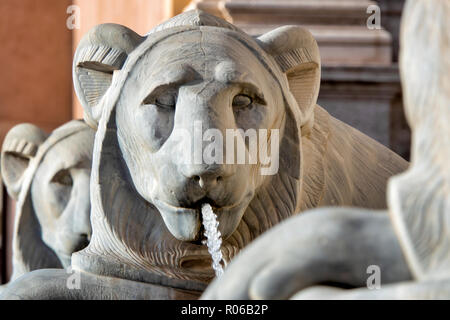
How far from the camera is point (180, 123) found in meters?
3.95

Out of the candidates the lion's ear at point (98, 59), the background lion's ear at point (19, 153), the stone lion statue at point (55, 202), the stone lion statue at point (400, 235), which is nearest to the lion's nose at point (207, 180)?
the lion's ear at point (98, 59)

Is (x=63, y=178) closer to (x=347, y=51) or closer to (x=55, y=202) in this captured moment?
(x=55, y=202)

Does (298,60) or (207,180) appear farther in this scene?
(298,60)

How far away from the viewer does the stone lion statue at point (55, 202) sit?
18.2 ft

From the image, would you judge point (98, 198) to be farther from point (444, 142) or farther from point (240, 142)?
point (444, 142)

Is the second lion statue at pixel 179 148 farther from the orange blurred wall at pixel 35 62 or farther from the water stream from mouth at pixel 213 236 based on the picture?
the orange blurred wall at pixel 35 62

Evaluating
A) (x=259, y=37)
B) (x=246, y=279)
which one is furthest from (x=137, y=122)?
(x=246, y=279)

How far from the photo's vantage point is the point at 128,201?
13.9ft

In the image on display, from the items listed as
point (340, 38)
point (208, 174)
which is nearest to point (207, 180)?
point (208, 174)

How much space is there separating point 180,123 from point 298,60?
0.57 m

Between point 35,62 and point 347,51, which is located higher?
point 35,62

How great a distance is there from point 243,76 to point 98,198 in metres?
0.56

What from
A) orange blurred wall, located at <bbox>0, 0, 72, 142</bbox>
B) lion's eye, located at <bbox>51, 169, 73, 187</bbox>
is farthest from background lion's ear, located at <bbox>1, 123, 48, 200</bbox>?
orange blurred wall, located at <bbox>0, 0, 72, 142</bbox>

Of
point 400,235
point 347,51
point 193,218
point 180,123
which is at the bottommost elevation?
point 400,235
